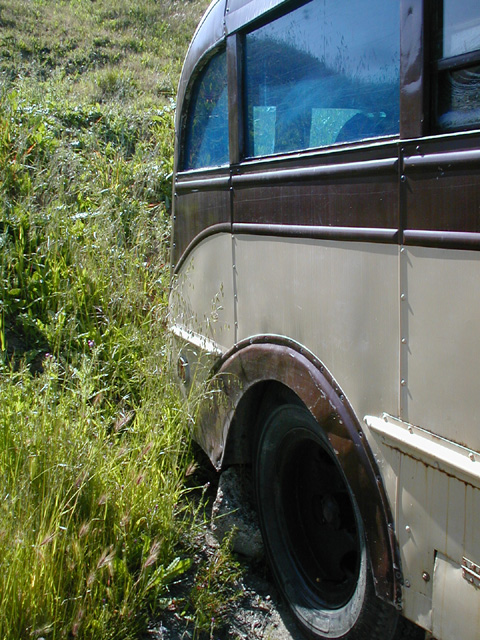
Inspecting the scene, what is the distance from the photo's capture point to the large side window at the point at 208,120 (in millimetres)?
2924

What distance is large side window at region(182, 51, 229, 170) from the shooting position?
2.92 meters

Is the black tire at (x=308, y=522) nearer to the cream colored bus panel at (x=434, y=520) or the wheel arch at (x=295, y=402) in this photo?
the wheel arch at (x=295, y=402)

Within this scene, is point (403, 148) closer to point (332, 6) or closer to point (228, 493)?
point (332, 6)

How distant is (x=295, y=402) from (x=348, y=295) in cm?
62

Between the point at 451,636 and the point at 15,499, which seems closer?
the point at 451,636

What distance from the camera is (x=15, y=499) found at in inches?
83.7

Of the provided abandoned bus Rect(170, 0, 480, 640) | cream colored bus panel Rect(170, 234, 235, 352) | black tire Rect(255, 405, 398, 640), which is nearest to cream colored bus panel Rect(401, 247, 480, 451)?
abandoned bus Rect(170, 0, 480, 640)

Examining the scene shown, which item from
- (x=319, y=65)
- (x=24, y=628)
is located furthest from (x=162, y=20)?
(x=24, y=628)

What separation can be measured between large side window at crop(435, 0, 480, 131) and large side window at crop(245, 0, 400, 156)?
168mm

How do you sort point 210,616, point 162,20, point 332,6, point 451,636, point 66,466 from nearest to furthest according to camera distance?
point 451,636
point 332,6
point 66,466
point 210,616
point 162,20

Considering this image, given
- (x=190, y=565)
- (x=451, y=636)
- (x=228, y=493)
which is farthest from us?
(x=228, y=493)

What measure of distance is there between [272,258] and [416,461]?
101cm

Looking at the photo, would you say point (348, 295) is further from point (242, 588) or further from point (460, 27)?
point (242, 588)

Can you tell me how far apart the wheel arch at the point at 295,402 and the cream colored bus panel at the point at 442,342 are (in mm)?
293
